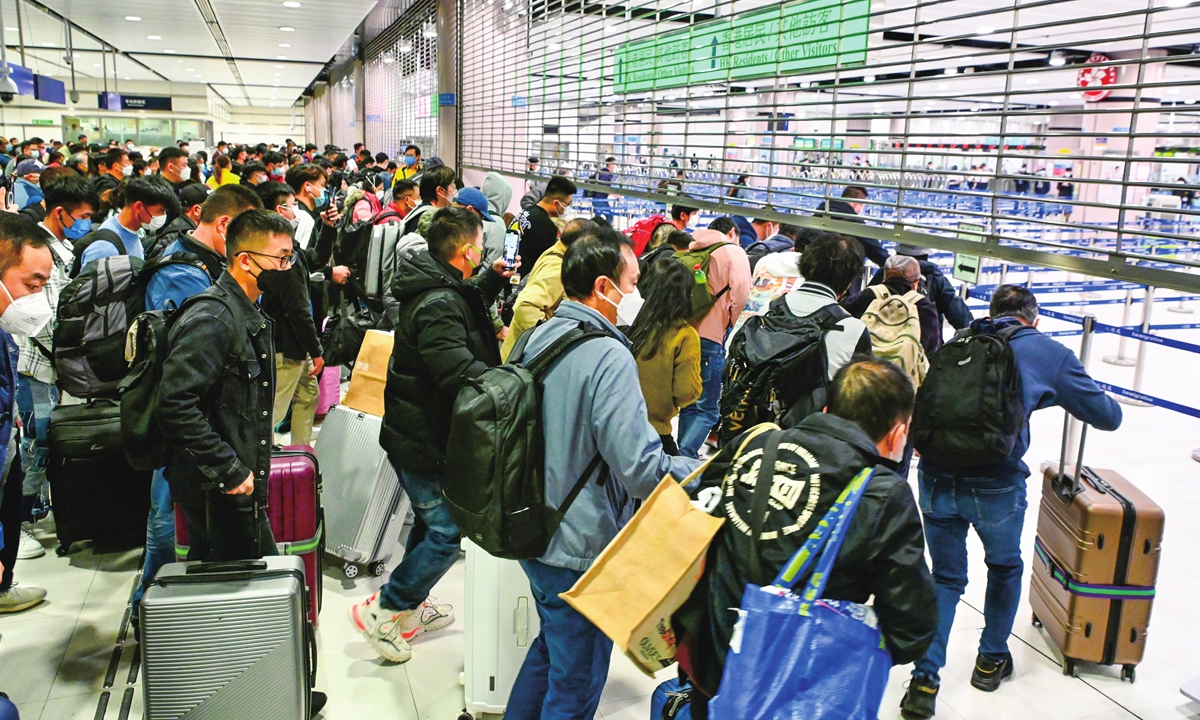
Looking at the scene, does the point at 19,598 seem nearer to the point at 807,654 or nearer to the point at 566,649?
the point at 566,649

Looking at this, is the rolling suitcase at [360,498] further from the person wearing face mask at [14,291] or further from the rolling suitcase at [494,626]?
the person wearing face mask at [14,291]

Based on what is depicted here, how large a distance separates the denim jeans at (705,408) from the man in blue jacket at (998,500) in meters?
2.05

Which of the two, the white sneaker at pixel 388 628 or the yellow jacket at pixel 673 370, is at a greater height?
the yellow jacket at pixel 673 370

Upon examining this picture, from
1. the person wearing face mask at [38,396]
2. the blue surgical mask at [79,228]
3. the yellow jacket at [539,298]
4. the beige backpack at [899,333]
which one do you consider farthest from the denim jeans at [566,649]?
the blue surgical mask at [79,228]

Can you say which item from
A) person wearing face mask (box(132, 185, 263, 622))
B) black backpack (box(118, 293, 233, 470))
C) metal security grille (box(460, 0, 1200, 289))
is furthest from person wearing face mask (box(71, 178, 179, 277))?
metal security grille (box(460, 0, 1200, 289))

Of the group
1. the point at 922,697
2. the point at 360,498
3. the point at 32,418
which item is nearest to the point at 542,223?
the point at 360,498

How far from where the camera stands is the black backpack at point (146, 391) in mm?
2711

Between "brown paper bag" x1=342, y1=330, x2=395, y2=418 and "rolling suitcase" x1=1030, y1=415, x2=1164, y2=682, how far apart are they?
127 inches

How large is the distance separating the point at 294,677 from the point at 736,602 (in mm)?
1626

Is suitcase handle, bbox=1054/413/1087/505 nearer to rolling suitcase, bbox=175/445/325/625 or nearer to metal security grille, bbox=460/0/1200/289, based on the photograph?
metal security grille, bbox=460/0/1200/289

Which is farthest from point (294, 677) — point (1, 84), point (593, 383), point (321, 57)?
point (321, 57)

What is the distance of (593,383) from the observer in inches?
90.1

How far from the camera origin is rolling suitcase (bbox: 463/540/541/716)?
2967 mm

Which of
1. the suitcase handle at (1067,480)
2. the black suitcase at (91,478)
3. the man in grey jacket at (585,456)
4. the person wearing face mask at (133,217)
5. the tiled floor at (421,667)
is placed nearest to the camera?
the man in grey jacket at (585,456)
